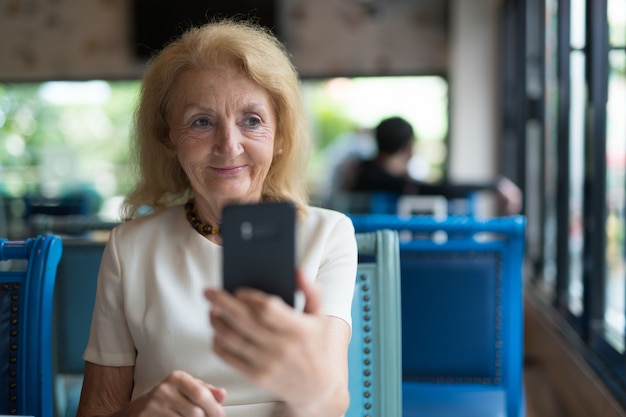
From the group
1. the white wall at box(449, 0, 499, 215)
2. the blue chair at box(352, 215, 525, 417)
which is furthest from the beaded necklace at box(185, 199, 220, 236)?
the white wall at box(449, 0, 499, 215)

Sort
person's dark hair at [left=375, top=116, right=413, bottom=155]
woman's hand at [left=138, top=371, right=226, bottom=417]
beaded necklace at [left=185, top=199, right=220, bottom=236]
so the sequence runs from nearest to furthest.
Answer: woman's hand at [left=138, top=371, right=226, bottom=417], beaded necklace at [left=185, top=199, right=220, bottom=236], person's dark hair at [left=375, top=116, right=413, bottom=155]

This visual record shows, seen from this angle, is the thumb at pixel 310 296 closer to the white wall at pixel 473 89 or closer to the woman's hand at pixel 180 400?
the woman's hand at pixel 180 400

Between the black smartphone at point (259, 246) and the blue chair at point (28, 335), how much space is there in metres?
0.70

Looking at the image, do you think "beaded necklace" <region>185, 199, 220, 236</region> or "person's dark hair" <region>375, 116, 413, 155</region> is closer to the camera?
"beaded necklace" <region>185, 199, 220, 236</region>

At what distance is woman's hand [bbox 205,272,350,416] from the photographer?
72 centimetres

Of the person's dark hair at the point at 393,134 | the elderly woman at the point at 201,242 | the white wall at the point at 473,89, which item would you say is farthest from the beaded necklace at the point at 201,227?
the white wall at the point at 473,89

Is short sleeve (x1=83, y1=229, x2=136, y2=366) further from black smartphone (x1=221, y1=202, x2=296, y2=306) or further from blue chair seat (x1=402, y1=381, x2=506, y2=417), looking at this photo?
blue chair seat (x1=402, y1=381, x2=506, y2=417)

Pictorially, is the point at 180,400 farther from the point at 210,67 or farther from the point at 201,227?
the point at 210,67

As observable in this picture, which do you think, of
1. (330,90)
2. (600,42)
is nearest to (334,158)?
(330,90)

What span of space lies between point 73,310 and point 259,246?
127 centimetres

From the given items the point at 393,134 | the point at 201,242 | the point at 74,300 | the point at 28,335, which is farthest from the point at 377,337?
the point at 393,134

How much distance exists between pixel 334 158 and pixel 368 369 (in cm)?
558

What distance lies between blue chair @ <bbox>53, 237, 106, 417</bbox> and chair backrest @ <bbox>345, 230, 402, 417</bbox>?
29.7 inches

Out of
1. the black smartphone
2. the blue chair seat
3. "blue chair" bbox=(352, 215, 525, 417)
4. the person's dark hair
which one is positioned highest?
the person's dark hair
